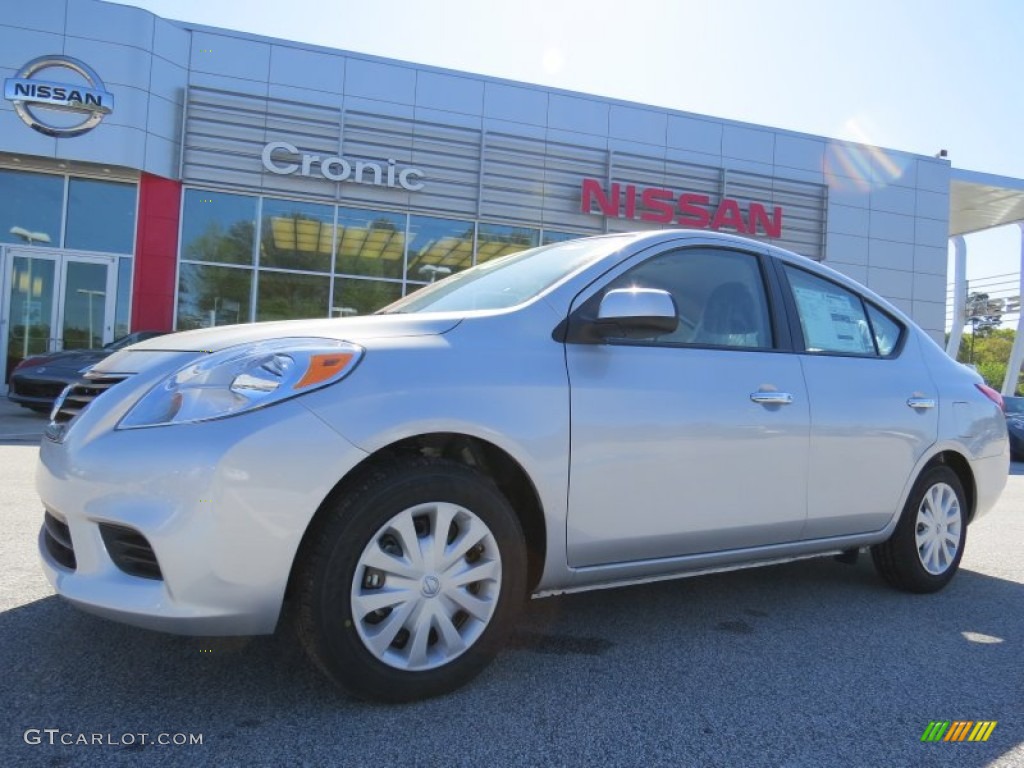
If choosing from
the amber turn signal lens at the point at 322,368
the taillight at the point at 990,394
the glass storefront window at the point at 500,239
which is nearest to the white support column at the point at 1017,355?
the glass storefront window at the point at 500,239

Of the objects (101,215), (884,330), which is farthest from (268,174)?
(884,330)

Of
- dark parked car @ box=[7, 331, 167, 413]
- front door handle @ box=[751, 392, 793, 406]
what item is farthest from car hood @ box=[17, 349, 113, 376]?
front door handle @ box=[751, 392, 793, 406]

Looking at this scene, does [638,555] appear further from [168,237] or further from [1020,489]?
[168,237]

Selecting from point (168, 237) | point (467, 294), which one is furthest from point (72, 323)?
point (467, 294)

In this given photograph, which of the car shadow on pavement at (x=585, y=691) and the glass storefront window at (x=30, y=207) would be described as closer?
the car shadow on pavement at (x=585, y=691)

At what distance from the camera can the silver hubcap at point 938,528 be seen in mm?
3814

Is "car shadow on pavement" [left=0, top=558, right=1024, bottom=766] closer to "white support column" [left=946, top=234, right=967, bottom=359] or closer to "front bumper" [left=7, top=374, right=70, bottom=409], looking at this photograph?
"front bumper" [left=7, top=374, right=70, bottom=409]

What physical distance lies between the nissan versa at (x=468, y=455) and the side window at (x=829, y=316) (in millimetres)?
20

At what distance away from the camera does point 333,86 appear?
586 inches

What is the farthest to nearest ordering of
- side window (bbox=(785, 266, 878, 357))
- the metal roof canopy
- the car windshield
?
the metal roof canopy < side window (bbox=(785, 266, 878, 357)) < the car windshield

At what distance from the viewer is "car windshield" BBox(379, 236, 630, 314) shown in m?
2.84

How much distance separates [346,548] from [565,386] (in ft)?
2.88

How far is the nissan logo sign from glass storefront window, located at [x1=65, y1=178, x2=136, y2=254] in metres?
1.04

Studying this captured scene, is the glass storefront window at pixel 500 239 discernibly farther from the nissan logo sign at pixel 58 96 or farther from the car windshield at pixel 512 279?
the car windshield at pixel 512 279
